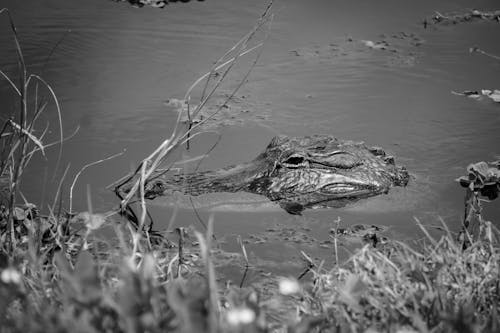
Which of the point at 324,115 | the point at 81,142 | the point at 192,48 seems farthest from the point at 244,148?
the point at 192,48

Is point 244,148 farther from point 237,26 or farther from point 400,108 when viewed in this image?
point 237,26

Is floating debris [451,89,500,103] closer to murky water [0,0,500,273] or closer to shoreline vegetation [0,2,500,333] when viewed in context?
murky water [0,0,500,273]

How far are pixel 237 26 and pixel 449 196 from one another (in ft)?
16.5

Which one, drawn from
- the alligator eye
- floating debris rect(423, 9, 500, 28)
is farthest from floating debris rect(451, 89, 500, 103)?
the alligator eye

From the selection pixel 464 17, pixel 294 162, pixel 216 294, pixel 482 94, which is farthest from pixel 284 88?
pixel 216 294

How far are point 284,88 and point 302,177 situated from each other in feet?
9.48

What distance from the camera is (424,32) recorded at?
9844 millimetres

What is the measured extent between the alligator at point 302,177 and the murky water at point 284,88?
6.5 inches

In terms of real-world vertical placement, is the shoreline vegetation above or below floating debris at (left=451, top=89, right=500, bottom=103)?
above

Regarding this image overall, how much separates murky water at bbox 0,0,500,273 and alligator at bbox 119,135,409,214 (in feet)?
0.54

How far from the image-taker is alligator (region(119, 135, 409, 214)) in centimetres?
567

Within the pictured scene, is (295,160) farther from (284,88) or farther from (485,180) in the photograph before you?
(284,88)

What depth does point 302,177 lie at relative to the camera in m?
5.72

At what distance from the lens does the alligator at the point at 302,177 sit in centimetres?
567
